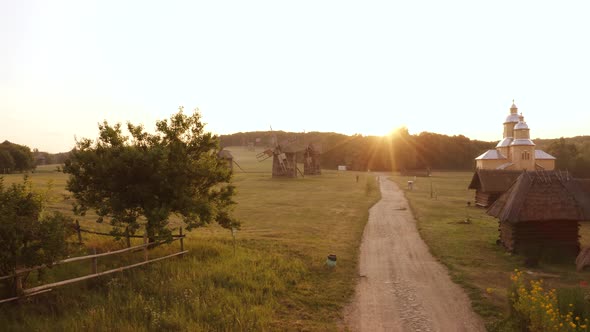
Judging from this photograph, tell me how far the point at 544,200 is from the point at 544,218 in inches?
46.0

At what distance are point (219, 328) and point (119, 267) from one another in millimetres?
5569

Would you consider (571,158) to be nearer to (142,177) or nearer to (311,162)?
(311,162)

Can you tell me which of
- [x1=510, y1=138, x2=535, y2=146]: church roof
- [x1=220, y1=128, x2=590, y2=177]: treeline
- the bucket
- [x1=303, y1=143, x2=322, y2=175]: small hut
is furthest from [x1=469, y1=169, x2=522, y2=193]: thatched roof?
[x1=220, y1=128, x2=590, y2=177]: treeline

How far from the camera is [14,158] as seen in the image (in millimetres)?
73000

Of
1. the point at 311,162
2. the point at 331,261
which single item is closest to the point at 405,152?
the point at 311,162

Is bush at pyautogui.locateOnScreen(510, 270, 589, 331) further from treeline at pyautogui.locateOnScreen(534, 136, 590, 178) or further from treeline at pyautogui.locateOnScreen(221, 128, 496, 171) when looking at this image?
treeline at pyautogui.locateOnScreen(221, 128, 496, 171)

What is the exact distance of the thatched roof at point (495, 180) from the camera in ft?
117

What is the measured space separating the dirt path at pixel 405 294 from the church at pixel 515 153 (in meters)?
44.9

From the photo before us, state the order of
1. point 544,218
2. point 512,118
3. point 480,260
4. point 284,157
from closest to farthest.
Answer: point 480,260 < point 544,218 < point 512,118 < point 284,157

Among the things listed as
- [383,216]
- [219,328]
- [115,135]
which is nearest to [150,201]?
[115,135]

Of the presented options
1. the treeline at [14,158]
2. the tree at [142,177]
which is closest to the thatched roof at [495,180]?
the tree at [142,177]

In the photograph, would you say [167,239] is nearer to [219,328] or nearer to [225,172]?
[225,172]

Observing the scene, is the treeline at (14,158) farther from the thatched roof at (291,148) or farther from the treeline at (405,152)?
the treeline at (405,152)

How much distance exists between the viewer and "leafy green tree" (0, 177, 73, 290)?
964 cm
